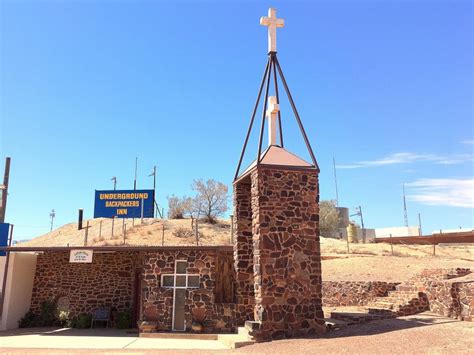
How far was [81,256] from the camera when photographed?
51.4 feet

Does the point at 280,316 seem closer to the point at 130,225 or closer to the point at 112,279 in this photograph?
the point at 112,279

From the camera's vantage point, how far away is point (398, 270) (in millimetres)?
21703

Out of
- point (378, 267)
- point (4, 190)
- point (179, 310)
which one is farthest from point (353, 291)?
point (4, 190)

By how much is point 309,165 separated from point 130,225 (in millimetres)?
27369

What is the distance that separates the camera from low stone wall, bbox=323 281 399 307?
683 inches

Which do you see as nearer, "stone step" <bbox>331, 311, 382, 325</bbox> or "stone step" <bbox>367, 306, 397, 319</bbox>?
"stone step" <bbox>331, 311, 382, 325</bbox>

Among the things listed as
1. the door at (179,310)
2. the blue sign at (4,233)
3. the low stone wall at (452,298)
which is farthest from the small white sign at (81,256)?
the low stone wall at (452,298)

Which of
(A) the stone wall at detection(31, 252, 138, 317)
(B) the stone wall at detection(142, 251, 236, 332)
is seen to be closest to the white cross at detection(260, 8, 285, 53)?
(B) the stone wall at detection(142, 251, 236, 332)

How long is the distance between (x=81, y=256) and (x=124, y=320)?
9.86ft

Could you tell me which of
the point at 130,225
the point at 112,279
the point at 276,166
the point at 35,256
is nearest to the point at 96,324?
the point at 112,279

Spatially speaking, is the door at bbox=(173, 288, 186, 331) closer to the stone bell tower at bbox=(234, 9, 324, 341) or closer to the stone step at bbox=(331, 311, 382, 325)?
the stone bell tower at bbox=(234, 9, 324, 341)

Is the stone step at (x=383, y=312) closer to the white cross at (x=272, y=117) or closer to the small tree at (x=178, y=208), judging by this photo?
the white cross at (x=272, y=117)

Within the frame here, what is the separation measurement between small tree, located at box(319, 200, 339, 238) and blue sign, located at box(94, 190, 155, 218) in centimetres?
2003

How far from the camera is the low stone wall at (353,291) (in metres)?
17.3
